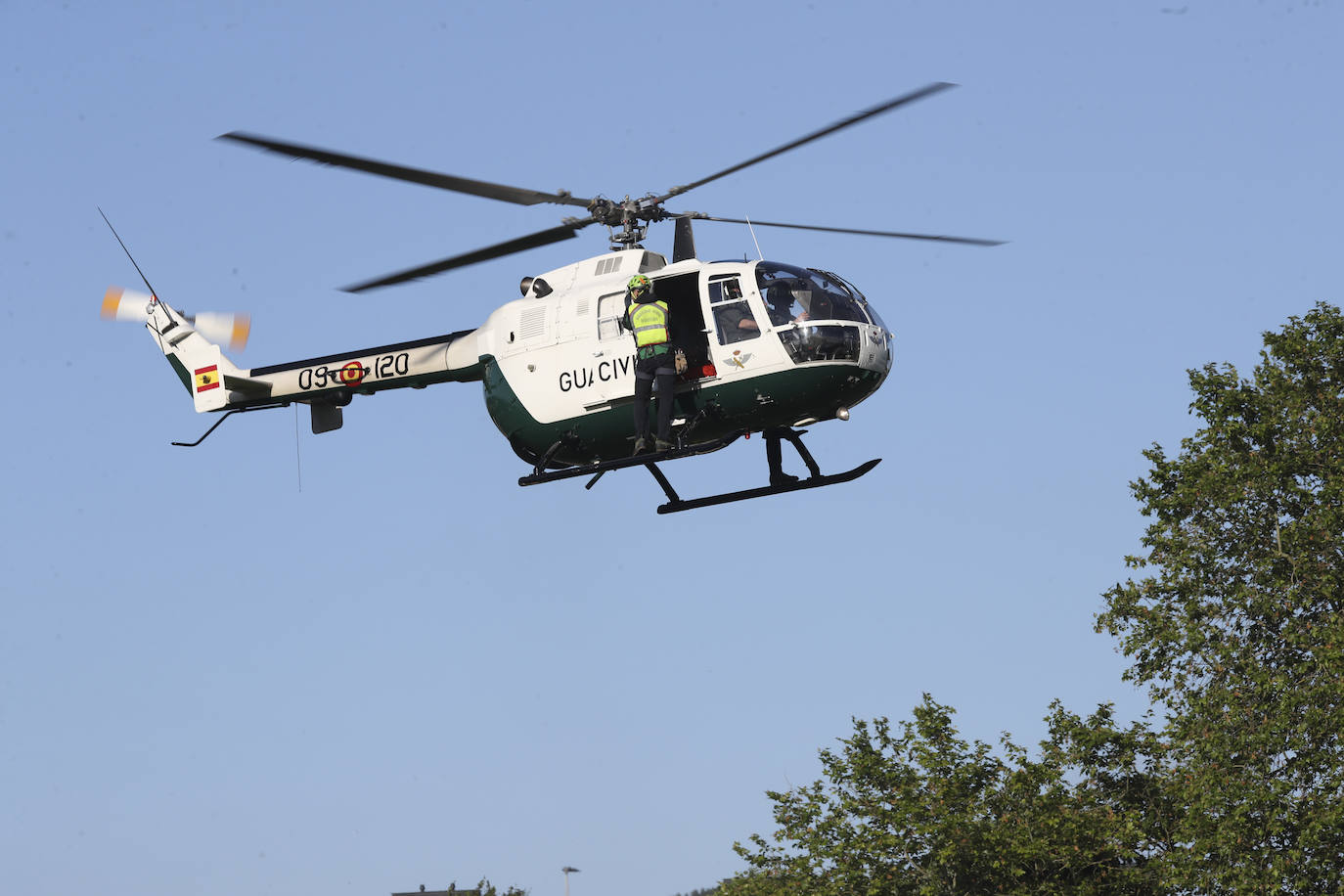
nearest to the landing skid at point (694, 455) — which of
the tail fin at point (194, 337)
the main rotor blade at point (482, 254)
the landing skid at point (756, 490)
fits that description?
the landing skid at point (756, 490)

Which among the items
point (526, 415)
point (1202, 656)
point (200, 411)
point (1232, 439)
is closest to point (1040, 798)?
point (1202, 656)

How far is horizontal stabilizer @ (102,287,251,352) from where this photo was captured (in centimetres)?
2966

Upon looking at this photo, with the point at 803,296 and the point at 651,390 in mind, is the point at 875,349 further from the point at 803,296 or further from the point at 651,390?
the point at 651,390

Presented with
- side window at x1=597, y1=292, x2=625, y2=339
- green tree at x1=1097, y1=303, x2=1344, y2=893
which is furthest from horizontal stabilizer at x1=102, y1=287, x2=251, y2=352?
green tree at x1=1097, y1=303, x2=1344, y2=893

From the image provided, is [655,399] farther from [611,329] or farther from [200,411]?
[200,411]

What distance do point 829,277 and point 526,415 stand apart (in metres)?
4.92

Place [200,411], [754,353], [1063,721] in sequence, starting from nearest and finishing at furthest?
[754,353] < [200,411] < [1063,721]

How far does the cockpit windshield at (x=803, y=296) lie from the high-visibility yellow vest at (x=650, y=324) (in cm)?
136

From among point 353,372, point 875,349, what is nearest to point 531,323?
point 353,372

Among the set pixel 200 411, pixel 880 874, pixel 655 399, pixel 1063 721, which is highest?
pixel 200 411

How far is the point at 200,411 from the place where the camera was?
28.8 metres

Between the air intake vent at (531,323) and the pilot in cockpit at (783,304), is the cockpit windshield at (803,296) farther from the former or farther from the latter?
the air intake vent at (531,323)

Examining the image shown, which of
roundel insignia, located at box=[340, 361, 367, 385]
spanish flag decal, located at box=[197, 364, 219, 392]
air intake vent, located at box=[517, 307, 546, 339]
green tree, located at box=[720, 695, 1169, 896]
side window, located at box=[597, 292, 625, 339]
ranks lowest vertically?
green tree, located at box=[720, 695, 1169, 896]

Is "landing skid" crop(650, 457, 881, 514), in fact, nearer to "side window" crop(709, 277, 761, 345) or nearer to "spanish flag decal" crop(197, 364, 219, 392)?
"side window" crop(709, 277, 761, 345)
